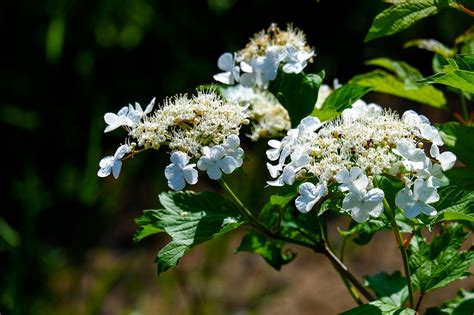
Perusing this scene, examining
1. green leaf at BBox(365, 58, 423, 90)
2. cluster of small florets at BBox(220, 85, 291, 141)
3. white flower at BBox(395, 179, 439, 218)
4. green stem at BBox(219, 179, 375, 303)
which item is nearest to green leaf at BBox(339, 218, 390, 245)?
green stem at BBox(219, 179, 375, 303)

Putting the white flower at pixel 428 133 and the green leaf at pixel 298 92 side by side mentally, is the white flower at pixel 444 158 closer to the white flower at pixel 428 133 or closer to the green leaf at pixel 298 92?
the white flower at pixel 428 133

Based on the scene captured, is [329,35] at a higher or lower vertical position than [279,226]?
higher

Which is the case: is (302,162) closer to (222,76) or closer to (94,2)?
(222,76)

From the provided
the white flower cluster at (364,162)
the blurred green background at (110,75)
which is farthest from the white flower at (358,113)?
the blurred green background at (110,75)

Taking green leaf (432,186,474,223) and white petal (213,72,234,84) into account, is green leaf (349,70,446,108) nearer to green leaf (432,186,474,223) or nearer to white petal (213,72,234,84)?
white petal (213,72,234,84)

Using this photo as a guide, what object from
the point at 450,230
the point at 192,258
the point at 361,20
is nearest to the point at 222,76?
the point at 450,230

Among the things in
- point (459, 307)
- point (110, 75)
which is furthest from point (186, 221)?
point (110, 75)

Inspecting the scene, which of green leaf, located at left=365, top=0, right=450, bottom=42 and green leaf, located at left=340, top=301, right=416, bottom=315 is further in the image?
green leaf, located at left=365, top=0, right=450, bottom=42

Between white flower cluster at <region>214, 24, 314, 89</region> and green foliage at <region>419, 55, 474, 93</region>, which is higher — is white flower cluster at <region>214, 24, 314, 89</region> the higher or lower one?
the higher one
